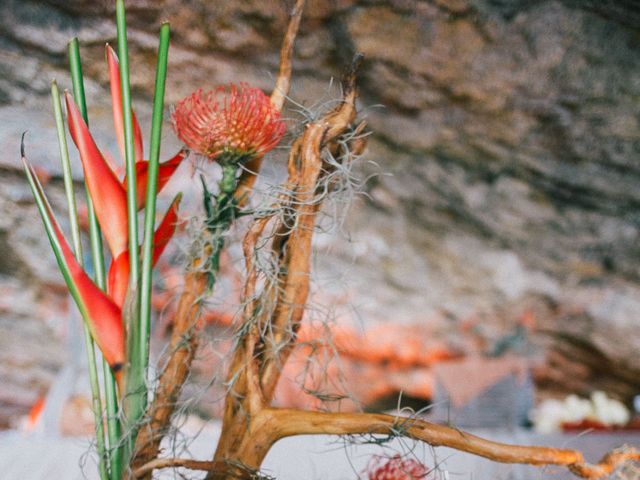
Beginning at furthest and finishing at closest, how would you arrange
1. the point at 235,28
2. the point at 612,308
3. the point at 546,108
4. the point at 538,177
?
the point at 612,308 → the point at 538,177 → the point at 546,108 → the point at 235,28

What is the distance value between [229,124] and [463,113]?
3.50 ft

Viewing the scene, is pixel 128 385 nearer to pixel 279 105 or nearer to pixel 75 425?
pixel 279 105

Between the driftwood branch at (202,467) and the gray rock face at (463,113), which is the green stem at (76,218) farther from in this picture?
the gray rock face at (463,113)

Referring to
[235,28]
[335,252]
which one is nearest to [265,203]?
[235,28]

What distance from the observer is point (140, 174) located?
1.44 feet

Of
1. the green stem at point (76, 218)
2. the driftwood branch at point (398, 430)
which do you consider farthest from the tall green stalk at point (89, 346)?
the driftwood branch at point (398, 430)

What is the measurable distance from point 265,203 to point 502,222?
1.51 metres

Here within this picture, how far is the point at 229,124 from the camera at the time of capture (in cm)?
46

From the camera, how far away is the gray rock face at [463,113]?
1096mm

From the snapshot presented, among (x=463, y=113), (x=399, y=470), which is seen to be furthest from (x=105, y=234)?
(x=463, y=113)

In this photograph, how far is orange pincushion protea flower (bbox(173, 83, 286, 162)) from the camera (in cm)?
46

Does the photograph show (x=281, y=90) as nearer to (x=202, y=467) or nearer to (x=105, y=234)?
(x=105, y=234)

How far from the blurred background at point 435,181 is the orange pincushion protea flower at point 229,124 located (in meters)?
0.05

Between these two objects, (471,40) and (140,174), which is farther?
(471,40)
